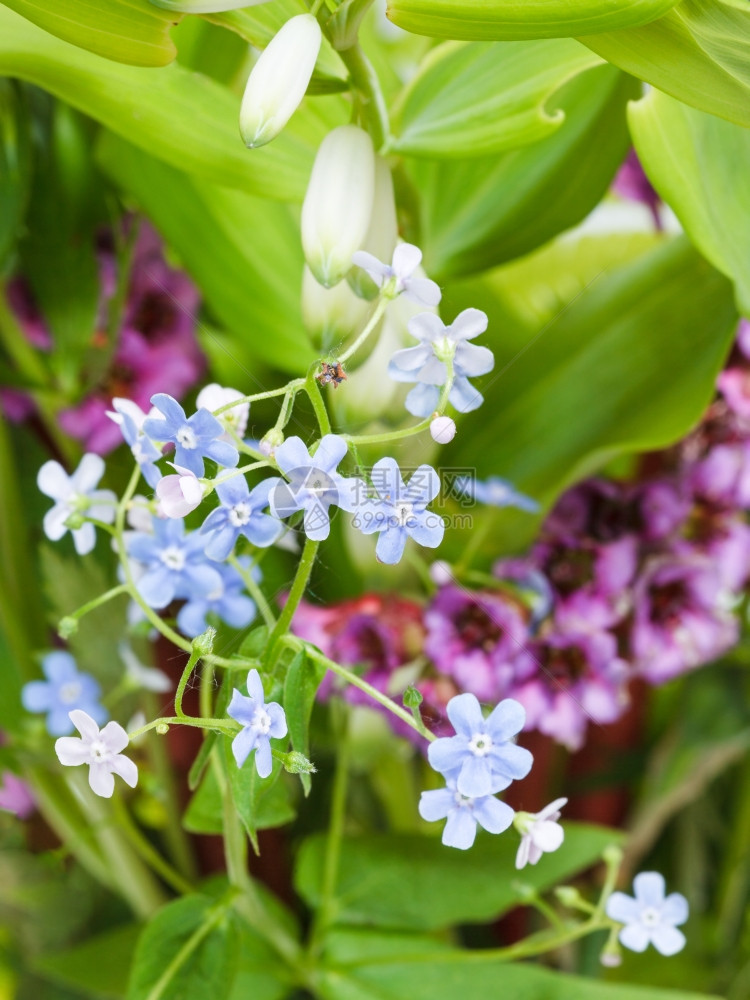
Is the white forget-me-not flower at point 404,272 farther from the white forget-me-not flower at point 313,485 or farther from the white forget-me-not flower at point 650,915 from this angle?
the white forget-me-not flower at point 650,915

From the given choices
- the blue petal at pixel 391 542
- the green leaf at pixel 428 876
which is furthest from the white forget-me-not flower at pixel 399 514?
the green leaf at pixel 428 876

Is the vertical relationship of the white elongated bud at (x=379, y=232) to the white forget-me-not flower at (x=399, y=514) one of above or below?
above

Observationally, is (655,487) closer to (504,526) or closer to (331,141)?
(504,526)

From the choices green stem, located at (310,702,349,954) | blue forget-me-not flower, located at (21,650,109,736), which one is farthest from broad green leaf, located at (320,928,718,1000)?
blue forget-me-not flower, located at (21,650,109,736)

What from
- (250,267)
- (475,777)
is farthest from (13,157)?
(475,777)

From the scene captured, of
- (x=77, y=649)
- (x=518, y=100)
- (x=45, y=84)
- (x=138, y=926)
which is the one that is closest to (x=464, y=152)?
(x=518, y=100)

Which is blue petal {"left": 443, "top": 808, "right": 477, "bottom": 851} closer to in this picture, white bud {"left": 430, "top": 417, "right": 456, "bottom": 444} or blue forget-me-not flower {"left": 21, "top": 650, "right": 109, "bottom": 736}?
white bud {"left": 430, "top": 417, "right": 456, "bottom": 444}
